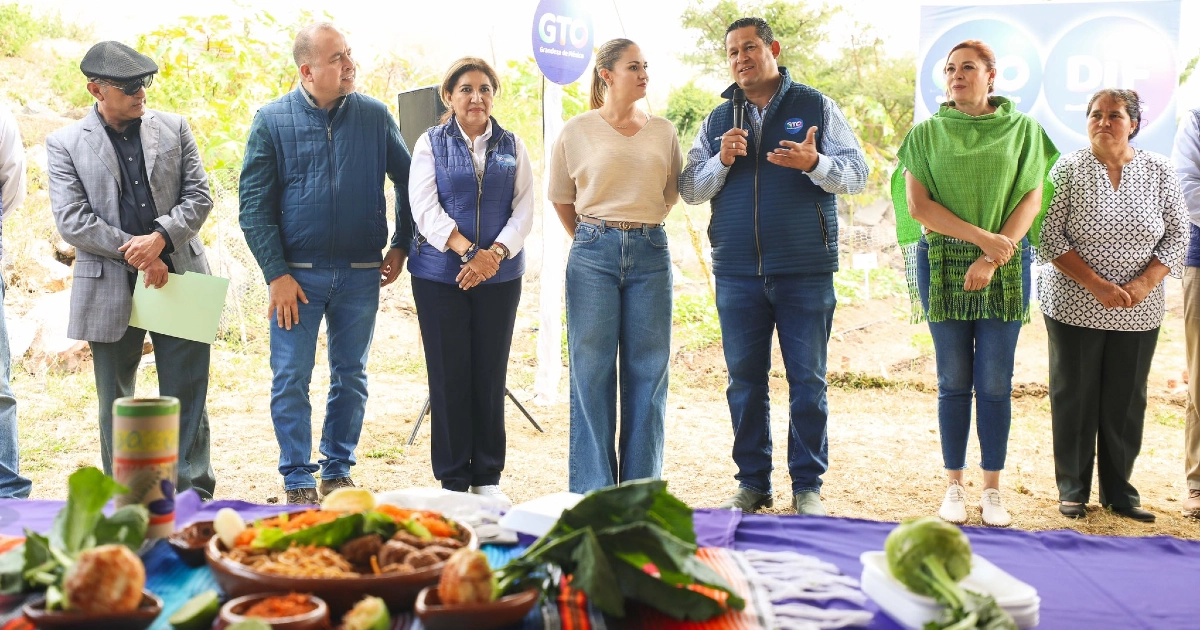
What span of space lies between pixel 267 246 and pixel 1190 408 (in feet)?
11.2

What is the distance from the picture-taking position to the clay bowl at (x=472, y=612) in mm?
874

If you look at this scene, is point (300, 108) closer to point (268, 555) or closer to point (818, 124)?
point (818, 124)

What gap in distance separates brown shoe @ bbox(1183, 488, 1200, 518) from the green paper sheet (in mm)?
3542

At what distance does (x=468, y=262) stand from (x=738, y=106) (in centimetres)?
106

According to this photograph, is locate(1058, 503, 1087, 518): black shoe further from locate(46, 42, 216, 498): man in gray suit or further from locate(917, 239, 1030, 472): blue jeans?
locate(46, 42, 216, 498): man in gray suit

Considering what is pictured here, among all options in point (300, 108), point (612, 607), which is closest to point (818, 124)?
point (300, 108)

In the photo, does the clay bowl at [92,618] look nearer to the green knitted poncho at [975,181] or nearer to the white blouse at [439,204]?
the white blouse at [439,204]

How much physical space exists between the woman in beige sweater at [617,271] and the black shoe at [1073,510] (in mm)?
1536

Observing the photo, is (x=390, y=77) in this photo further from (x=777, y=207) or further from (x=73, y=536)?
(x=73, y=536)

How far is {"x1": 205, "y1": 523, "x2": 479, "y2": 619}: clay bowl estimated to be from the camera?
2.99ft

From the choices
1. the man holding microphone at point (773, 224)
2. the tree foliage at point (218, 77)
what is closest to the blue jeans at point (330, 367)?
the man holding microphone at point (773, 224)

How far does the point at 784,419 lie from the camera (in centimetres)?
546

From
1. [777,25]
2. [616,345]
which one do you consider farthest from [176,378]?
[777,25]

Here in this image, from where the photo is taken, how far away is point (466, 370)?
319cm
